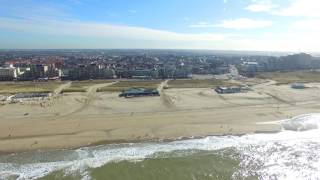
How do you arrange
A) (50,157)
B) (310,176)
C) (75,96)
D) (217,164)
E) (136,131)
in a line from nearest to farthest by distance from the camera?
(310,176) → (217,164) → (50,157) → (136,131) → (75,96)

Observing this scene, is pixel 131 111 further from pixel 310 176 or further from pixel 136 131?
pixel 310 176

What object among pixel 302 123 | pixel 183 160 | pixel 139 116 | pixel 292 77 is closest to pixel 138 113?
pixel 139 116

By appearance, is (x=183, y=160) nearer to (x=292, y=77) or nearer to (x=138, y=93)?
(x=138, y=93)

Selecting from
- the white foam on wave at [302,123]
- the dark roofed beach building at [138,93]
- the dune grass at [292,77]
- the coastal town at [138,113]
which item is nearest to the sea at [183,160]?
the coastal town at [138,113]

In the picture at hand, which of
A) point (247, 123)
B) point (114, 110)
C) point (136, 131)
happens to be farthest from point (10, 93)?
point (247, 123)

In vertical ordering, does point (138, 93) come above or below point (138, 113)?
above

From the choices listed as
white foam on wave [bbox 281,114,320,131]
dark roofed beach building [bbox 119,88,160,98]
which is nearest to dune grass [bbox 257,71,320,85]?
dark roofed beach building [bbox 119,88,160,98]

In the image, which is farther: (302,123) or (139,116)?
(139,116)
